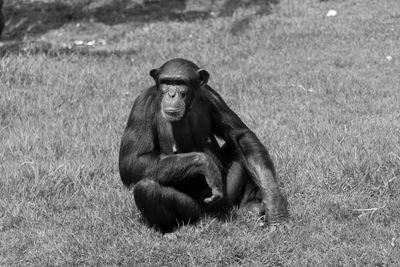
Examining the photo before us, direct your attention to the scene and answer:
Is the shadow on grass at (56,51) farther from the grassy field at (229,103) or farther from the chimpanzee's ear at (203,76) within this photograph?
the chimpanzee's ear at (203,76)

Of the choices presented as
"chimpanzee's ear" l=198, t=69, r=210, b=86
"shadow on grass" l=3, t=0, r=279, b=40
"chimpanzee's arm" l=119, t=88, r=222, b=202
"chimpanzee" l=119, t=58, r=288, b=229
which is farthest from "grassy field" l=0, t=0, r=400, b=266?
"chimpanzee's ear" l=198, t=69, r=210, b=86

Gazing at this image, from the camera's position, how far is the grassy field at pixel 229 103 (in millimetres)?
4090

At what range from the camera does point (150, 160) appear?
436 centimetres

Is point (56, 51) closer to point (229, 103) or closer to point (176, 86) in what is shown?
point (229, 103)

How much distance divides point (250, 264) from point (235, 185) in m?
0.76

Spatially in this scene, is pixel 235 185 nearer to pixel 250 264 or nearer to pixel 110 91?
pixel 250 264

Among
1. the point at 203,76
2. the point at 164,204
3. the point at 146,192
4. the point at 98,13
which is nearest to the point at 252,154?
the point at 203,76

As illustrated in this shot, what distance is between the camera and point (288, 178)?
4996 mm

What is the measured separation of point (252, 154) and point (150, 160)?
2.24 ft

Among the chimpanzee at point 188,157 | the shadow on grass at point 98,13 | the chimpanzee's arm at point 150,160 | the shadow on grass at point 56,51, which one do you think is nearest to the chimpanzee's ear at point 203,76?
the chimpanzee at point 188,157

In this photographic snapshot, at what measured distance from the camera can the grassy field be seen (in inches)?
161

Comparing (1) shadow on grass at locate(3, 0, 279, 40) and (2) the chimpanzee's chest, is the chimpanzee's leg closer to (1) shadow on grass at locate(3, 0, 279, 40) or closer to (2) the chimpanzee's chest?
(2) the chimpanzee's chest

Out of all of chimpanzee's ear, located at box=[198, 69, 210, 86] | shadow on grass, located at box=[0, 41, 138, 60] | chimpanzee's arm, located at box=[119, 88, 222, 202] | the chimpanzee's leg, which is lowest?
shadow on grass, located at box=[0, 41, 138, 60]

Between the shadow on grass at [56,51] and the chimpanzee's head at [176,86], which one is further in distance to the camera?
the shadow on grass at [56,51]
